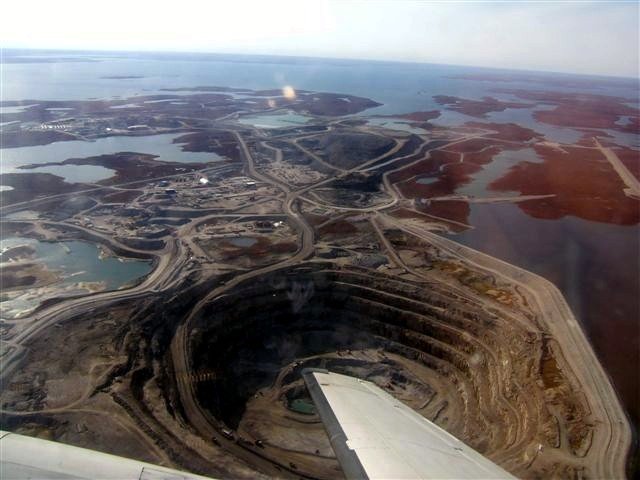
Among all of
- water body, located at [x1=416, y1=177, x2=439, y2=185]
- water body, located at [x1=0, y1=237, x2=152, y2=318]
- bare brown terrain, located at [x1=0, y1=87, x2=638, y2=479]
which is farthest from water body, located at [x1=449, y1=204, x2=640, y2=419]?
water body, located at [x1=0, y1=237, x2=152, y2=318]

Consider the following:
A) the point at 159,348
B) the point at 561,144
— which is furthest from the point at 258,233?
the point at 561,144

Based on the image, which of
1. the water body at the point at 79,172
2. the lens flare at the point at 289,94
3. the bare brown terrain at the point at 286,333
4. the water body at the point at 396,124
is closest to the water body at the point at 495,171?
the bare brown terrain at the point at 286,333

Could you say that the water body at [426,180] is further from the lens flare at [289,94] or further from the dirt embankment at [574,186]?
the lens flare at [289,94]

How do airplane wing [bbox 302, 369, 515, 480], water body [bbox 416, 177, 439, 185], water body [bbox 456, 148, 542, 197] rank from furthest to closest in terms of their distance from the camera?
1. water body [bbox 416, 177, 439, 185]
2. water body [bbox 456, 148, 542, 197]
3. airplane wing [bbox 302, 369, 515, 480]

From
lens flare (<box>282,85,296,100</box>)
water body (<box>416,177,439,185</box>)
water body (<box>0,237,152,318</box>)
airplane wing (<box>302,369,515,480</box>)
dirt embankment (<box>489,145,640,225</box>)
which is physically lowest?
water body (<box>0,237,152,318</box>)

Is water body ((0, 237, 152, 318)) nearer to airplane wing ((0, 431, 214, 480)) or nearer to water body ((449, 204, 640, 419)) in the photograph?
airplane wing ((0, 431, 214, 480))

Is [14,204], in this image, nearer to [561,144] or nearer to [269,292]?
[269,292]
